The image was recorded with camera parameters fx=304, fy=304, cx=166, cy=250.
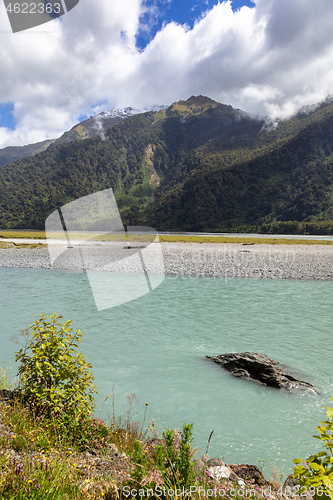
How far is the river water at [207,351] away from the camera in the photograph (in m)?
6.65

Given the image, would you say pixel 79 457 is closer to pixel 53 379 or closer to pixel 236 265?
pixel 53 379

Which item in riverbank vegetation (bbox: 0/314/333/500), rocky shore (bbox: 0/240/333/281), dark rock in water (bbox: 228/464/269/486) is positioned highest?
riverbank vegetation (bbox: 0/314/333/500)

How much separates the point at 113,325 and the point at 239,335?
5.59 metres

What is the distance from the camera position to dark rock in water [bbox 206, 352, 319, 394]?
8.54 metres

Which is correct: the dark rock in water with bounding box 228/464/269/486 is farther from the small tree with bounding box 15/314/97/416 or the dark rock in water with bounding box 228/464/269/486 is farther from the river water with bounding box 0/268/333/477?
the small tree with bounding box 15/314/97/416

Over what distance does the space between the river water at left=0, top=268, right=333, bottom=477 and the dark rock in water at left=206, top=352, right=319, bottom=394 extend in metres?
0.29

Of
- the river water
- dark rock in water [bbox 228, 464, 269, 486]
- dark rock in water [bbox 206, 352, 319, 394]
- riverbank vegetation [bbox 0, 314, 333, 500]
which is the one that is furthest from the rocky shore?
riverbank vegetation [bbox 0, 314, 333, 500]

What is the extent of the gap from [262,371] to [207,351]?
242cm

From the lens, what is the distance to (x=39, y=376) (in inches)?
182

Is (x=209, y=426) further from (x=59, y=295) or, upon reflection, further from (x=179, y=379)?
(x=59, y=295)

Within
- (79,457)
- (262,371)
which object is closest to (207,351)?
(262,371)

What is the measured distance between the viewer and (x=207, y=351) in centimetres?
1101

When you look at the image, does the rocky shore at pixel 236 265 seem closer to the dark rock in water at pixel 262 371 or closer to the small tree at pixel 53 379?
the dark rock in water at pixel 262 371

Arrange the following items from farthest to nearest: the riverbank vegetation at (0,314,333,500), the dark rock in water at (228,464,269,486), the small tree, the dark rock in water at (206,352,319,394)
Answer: the dark rock in water at (206,352,319,394), the small tree, the dark rock in water at (228,464,269,486), the riverbank vegetation at (0,314,333,500)
